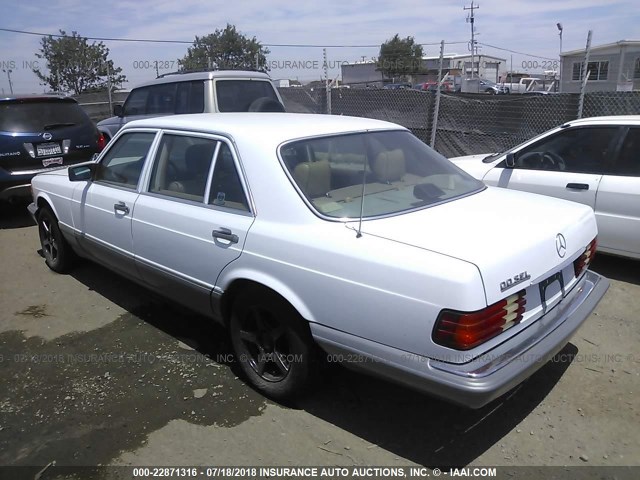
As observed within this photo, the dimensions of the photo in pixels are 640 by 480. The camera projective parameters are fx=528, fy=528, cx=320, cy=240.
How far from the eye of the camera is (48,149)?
7.31 m

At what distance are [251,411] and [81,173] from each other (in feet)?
8.63

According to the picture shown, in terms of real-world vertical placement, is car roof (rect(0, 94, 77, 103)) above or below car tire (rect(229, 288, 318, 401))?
above

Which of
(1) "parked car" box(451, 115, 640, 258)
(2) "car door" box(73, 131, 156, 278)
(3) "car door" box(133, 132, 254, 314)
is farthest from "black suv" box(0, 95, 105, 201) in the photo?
(1) "parked car" box(451, 115, 640, 258)

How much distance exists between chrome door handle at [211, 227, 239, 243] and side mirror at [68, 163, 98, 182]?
74.7 inches

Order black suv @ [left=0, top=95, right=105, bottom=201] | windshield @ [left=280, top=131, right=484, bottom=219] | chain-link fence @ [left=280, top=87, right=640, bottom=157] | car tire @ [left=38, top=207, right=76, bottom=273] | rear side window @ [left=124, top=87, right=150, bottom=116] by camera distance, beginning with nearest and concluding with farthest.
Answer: windshield @ [left=280, top=131, right=484, bottom=219]
car tire @ [left=38, top=207, right=76, bottom=273]
black suv @ [left=0, top=95, right=105, bottom=201]
chain-link fence @ [left=280, top=87, right=640, bottom=157]
rear side window @ [left=124, top=87, right=150, bottom=116]

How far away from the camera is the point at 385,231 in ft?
8.77

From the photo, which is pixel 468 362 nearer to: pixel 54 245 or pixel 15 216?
pixel 54 245

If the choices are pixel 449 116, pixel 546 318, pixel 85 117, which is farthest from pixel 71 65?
pixel 546 318

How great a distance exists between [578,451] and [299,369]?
1.52m

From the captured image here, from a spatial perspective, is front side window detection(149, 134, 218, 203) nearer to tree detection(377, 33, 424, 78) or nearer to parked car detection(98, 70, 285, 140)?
parked car detection(98, 70, 285, 140)

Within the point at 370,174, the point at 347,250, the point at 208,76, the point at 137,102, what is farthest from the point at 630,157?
the point at 137,102

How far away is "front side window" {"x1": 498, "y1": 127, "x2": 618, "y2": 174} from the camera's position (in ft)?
16.5

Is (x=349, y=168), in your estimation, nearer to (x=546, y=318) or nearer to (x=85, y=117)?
(x=546, y=318)

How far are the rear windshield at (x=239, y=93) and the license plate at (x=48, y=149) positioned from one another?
7.61ft
